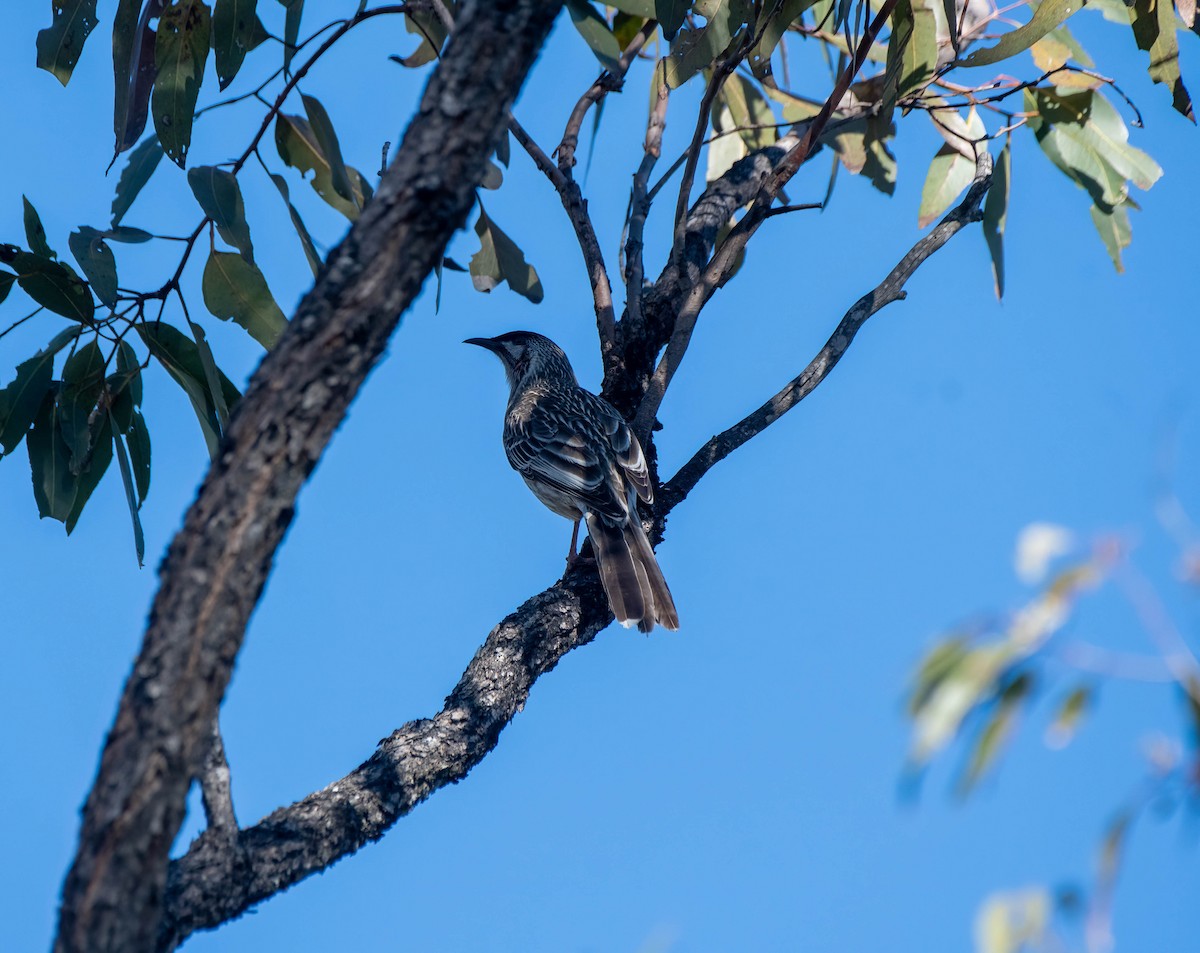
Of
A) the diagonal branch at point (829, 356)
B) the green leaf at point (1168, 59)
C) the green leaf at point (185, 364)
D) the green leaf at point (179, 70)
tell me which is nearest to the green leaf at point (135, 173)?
the green leaf at point (179, 70)

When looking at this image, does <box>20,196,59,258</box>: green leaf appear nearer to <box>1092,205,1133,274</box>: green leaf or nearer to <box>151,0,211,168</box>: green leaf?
<box>151,0,211,168</box>: green leaf

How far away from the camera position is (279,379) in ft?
6.49

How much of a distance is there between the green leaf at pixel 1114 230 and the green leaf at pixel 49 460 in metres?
4.07

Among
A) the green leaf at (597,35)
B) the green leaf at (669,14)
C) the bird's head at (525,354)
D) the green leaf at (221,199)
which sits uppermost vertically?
the bird's head at (525,354)

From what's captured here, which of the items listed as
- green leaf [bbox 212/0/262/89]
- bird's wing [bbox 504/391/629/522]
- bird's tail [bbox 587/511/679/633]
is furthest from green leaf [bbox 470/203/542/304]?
green leaf [bbox 212/0/262/89]

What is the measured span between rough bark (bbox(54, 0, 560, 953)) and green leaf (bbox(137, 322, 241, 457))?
1939 millimetres

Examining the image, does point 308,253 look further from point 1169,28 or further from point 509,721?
point 1169,28

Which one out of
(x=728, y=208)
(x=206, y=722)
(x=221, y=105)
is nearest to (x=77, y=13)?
(x=221, y=105)

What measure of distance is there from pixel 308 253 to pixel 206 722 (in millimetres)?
2330

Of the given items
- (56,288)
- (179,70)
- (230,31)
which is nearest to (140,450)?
(56,288)

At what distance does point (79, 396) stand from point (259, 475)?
2.29m

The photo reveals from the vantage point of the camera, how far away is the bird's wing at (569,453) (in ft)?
16.4

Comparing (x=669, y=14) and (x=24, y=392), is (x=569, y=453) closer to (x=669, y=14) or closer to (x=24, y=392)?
(x=669, y=14)

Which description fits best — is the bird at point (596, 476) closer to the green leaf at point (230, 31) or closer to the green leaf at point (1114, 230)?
the green leaf at point (230, 31)
